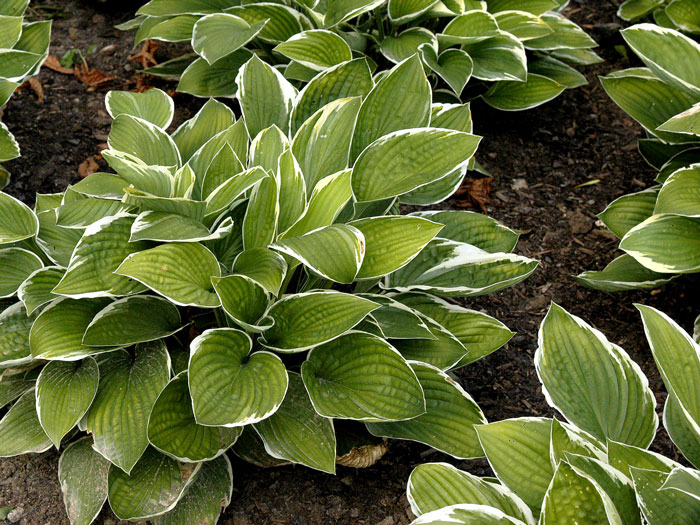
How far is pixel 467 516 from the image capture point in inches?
51.4

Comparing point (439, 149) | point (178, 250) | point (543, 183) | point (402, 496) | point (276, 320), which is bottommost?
point (402, 496)

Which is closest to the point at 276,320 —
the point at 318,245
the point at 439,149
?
the point at 318,245

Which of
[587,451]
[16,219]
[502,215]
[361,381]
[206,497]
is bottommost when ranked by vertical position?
[206,497]

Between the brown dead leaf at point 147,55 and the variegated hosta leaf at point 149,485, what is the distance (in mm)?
1946

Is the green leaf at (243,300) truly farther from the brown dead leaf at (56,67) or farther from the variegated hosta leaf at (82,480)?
the brown dead leaf at (56,67)

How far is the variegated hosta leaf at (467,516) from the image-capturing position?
4.22 feet

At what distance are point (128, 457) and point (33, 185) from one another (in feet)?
4.67

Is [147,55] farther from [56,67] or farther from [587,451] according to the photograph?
[587,451]

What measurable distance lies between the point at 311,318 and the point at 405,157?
51cm

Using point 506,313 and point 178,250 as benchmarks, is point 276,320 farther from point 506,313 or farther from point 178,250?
point 506,313

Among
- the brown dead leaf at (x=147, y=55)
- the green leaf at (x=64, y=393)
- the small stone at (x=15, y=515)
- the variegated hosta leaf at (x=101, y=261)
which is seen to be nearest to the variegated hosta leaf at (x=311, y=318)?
the variegated hosta leaf at (x=101, y=261)

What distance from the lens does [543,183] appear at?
2.86 metres

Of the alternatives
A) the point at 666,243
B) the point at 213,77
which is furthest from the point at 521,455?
the point at 213,77

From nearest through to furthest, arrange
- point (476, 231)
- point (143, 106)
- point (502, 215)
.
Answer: point (476, 231), point (143, 106), point (502, 215)
